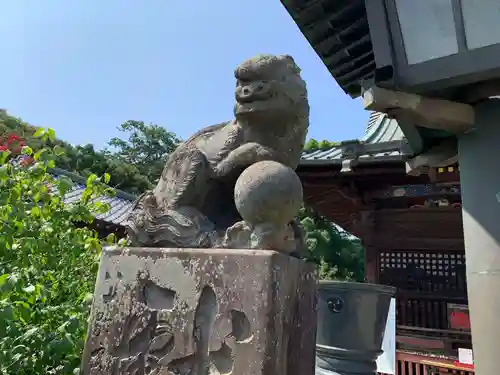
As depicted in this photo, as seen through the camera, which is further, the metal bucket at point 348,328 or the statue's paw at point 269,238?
the metal bucket at point 348,328

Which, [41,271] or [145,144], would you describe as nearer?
[41,271]

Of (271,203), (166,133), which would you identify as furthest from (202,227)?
(166,133)

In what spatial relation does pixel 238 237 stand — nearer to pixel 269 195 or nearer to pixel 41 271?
pixel 269 195

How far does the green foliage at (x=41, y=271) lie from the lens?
1.50 m

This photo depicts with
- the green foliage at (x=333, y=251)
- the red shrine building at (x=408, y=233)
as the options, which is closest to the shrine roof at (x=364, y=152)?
the red shrine building at (x=408, y=233)

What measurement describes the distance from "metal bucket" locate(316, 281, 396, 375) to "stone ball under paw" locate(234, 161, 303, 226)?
144cm

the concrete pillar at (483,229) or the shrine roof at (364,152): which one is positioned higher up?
the shrine roof at (364,152)

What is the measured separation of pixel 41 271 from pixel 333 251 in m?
14.3

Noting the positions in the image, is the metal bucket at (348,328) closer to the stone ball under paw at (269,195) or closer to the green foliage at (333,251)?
the stone ball under paw at (269,195)

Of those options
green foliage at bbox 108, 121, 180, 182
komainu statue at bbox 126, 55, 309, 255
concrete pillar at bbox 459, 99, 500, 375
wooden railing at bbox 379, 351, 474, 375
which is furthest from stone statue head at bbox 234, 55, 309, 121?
green foliage at bbox 108, 121, 180, 182

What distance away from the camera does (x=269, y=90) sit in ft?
5.12

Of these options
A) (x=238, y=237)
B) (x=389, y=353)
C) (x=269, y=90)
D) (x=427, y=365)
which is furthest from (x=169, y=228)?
(x=427, y=365)

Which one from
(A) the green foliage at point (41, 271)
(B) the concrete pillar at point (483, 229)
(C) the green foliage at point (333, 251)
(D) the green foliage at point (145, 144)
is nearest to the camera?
(A) the green foliage at point (41, 271)

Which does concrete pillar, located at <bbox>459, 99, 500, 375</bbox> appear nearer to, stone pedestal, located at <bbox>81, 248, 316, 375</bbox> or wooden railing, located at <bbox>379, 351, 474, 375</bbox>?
stone pedestal, located at <bbox>81, 248, 316, 375</bbox>
